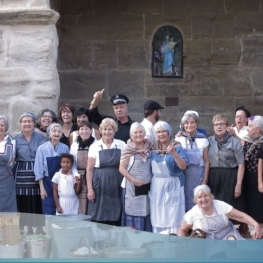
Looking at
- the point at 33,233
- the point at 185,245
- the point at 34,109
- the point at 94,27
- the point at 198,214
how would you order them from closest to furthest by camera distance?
the point at 185,245
the point at 33,233
the point at 198,214
the point at 34,109
the point at 94,27

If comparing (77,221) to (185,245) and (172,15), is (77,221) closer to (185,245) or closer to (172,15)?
(185,245)

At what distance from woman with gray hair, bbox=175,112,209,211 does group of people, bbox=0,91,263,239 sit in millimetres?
10

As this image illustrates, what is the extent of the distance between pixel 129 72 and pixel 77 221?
18.4 feet

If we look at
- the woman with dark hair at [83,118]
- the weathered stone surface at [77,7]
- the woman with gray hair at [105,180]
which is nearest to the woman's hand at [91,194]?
the woman with gray hair at [105,180]

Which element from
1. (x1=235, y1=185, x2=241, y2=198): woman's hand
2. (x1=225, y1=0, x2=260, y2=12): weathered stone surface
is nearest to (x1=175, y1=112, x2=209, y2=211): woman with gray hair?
(x1=235, y1=185, x2=241, y2=198): woman's hand

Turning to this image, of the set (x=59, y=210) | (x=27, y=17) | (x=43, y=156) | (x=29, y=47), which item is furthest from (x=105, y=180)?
(x=27, y=17)

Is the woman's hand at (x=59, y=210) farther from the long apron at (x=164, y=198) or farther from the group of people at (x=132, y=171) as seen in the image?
the long apron at (x=164, y=198)

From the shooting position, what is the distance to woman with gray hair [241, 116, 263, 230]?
25.8 ft

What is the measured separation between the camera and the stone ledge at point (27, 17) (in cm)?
813

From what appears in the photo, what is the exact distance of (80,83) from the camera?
10945 millimetres

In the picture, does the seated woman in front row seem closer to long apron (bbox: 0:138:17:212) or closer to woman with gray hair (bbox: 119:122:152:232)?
woman with gray hair (bbox: 119:122:152:232)

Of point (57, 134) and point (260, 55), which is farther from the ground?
point (260, 55)

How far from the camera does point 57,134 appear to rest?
7703mm

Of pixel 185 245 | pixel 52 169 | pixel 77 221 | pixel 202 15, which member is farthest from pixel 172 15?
pixel 185 245
